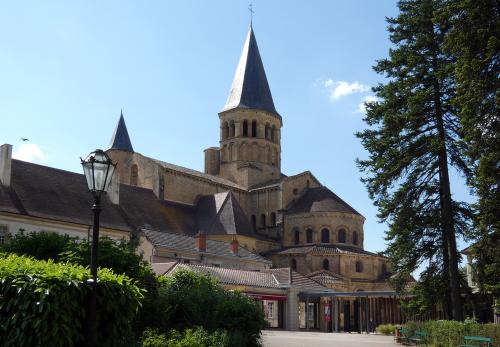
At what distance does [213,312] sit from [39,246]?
5707mm

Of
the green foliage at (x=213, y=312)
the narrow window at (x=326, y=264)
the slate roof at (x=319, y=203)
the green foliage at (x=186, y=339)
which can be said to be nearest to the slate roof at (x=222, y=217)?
the slate roof at (x=319, y=203)

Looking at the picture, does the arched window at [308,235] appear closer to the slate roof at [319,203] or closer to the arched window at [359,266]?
the slate roof at [319,203]

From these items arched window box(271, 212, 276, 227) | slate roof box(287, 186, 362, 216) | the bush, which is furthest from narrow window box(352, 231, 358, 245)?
the bush

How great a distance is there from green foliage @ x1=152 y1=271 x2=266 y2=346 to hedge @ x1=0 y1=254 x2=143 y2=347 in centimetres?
720

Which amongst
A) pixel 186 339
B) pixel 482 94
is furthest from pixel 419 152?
pixel 186 339

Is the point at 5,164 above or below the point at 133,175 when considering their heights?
below

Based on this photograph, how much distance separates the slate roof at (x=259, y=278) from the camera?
119ft

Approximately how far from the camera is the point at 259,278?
40.6 m

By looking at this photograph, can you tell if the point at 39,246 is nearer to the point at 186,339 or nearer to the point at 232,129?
the point at 186,339

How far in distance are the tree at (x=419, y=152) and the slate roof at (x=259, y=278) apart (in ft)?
42.7

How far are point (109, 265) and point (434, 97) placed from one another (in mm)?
16993

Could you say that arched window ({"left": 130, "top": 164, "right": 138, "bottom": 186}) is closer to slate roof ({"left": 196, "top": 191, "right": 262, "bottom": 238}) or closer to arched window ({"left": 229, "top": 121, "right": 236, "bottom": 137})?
slate roof ({"left": 196, "top": 191, "right": 262, "bottom": 238})

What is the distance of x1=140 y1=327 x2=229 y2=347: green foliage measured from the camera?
14156mm

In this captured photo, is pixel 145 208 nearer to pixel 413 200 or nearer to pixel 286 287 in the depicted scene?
pixel 286 287
